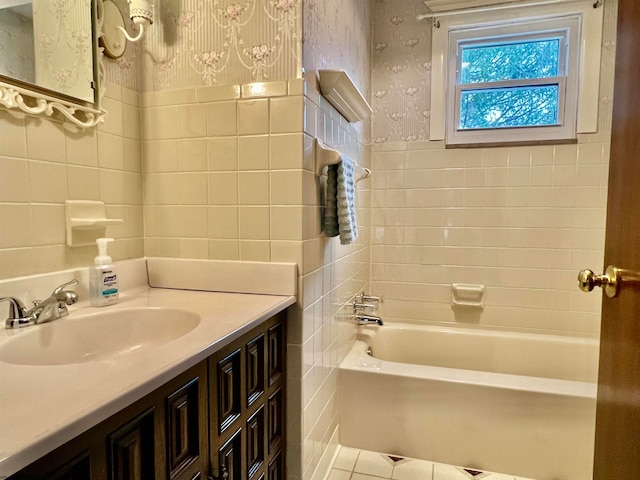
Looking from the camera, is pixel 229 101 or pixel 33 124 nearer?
pixel 33 124

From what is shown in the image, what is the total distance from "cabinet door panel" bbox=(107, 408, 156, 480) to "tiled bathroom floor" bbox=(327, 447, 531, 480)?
3.85 feet

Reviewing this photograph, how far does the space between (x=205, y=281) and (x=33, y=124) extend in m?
0.62

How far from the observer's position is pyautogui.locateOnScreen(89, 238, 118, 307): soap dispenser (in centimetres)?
103

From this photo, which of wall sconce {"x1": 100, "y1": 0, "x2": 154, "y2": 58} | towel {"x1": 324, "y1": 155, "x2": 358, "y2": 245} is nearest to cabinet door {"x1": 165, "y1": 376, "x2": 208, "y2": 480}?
towel {"x1": 324, "y1": 155, "x2": 358, "y2": 245}

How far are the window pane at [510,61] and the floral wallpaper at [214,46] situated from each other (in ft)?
4.85

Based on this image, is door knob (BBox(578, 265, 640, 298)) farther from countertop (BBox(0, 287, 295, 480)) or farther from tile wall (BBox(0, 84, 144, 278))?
tile wall (BBox(0, 84, 144, 278))

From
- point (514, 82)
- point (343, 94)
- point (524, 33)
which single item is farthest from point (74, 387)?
point (524, 33)

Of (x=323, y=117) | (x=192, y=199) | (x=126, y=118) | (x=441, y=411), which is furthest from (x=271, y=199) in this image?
(x=441, y=411)

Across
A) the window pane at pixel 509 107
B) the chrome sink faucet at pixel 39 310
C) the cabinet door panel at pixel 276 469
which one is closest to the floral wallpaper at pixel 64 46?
the chrome sink faucet at pixel 39 310

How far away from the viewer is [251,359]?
1.01m

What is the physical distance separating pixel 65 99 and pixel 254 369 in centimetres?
86

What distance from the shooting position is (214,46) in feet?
4.02

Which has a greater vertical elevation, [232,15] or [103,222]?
[232,15]

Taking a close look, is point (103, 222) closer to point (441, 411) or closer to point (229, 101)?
point (229, 101)
